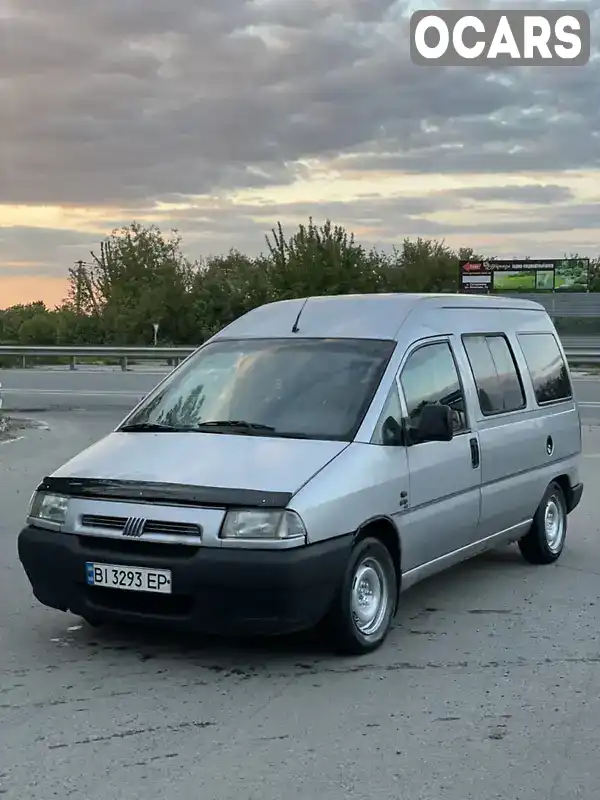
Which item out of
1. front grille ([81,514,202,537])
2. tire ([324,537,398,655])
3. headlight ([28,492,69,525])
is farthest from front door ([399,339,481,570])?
headlight ([28,492,69,525])

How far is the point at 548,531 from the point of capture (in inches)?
319

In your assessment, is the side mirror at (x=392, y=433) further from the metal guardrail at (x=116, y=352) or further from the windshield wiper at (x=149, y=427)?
the metal guardrail at (x=116, y=352)

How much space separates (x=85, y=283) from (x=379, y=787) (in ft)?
227

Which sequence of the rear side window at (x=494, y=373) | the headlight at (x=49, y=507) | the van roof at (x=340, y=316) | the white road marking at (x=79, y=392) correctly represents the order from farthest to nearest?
the white road marking at (x=79, y=392)
the rear side window at (x=494, y=373)
the van roof at (x=340, y=316)
the headlight at (x=49, y=507)

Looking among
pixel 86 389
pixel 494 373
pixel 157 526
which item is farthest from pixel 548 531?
pixel 86 389

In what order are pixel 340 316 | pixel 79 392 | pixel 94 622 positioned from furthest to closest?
pixel 79 392 < pixel 340 316 < pixel 94 622

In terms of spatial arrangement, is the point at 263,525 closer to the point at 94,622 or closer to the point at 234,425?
the point at 234,425

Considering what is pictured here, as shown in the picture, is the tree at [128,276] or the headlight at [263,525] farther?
the tree at [128,276]

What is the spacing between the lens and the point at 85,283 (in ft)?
234

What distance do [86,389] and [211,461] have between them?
21.5 metres

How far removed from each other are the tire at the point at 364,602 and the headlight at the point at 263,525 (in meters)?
0.45

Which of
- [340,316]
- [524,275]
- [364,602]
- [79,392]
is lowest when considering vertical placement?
Result: [364,602]

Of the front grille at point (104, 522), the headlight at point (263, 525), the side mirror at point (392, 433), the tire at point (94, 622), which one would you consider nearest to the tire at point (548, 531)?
the side mirror at point (392, 433)

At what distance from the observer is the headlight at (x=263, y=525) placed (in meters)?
5.17
